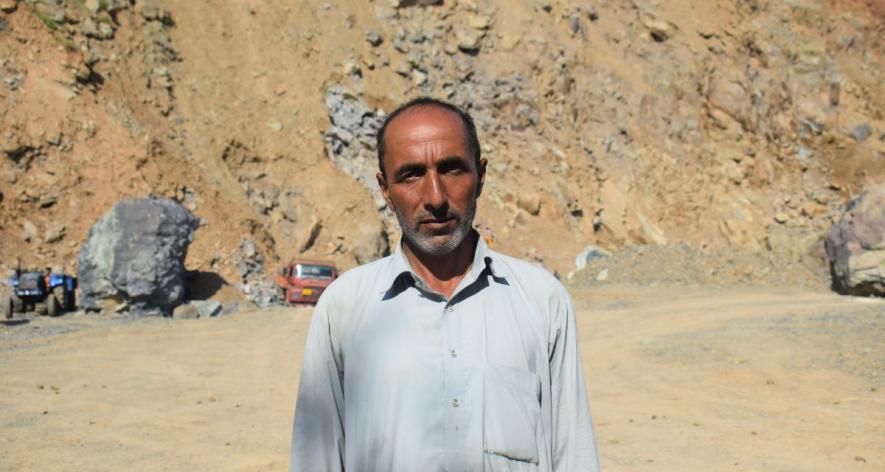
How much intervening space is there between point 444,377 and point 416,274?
0.33 metres

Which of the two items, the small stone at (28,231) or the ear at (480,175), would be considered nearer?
the ear at (480,175)

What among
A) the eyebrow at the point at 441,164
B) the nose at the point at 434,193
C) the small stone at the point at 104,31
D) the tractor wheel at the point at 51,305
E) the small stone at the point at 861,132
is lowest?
the tractor wheel at the point at 51,305

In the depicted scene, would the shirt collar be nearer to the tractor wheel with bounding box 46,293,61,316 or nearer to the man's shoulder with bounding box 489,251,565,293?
the man's shoulder with bounding box 489,251,565,293

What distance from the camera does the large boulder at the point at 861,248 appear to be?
16594 millimetres

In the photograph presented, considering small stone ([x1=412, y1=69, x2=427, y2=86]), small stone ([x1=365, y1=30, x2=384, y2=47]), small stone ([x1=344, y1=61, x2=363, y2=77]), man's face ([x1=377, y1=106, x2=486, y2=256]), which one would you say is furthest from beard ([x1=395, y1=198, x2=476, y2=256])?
small stone ([x1=365, y1=30, x2=384, y2=47])

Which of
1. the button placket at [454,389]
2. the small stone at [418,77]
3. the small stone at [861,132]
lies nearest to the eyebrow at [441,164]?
the button placket at [454,389]

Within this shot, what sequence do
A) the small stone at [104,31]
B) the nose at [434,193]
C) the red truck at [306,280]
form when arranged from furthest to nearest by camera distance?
the small stone at [104,31] < the red truck at [306,280] < the nose at [434,193]

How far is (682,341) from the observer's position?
11.6 metres

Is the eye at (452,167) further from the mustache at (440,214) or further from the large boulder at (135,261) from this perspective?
the large boulder at (135,261)

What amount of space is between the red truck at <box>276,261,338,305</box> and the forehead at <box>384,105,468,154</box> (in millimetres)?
17077

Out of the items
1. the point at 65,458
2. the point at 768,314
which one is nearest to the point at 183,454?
the point at 65,458

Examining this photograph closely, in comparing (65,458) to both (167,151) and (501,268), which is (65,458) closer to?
(501,268)

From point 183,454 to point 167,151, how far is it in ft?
60.6

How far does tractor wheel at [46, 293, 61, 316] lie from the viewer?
16.8 meters
